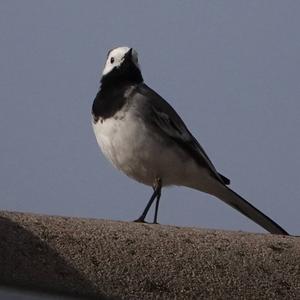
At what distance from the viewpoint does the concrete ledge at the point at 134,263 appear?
233 cm

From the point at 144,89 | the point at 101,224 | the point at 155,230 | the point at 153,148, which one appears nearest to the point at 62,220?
the point at 101,224

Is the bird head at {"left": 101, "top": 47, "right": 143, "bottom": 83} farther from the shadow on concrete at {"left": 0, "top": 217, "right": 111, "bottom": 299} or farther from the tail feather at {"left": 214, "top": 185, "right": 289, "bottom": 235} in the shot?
the shadow on concrete at {"left": 0, "top": 217, "right": 111, "bottom": 299}

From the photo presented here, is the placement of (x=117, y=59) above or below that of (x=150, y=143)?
above

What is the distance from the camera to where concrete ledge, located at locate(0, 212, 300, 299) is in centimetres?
233

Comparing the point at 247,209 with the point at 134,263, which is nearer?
the point at 134,263

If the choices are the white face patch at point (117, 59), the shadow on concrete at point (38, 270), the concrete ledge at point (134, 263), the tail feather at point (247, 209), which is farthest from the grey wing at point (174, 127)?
the shadow on concrete at point (38, 270)

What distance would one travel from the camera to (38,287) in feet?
7.52

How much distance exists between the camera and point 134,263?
7.84 ft

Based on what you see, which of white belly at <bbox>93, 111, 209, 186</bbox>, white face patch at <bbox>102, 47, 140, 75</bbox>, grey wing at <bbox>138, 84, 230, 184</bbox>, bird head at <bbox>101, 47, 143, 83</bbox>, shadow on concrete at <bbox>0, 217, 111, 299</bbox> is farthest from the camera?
white face patch at <bbox>102, 47, 140, 75</bbox>

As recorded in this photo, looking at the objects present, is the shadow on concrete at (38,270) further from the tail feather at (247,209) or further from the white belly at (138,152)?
the white belly at (138,152)

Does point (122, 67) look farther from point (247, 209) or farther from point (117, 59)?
point (247, 209)

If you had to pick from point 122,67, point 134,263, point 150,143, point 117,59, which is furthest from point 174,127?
point 134,263

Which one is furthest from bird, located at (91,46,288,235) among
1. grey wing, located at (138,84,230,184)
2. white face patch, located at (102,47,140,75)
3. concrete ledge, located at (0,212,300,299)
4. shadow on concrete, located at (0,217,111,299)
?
shadow on concrete, located at (0,217,111,299)

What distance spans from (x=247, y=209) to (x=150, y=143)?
2.52 feet
